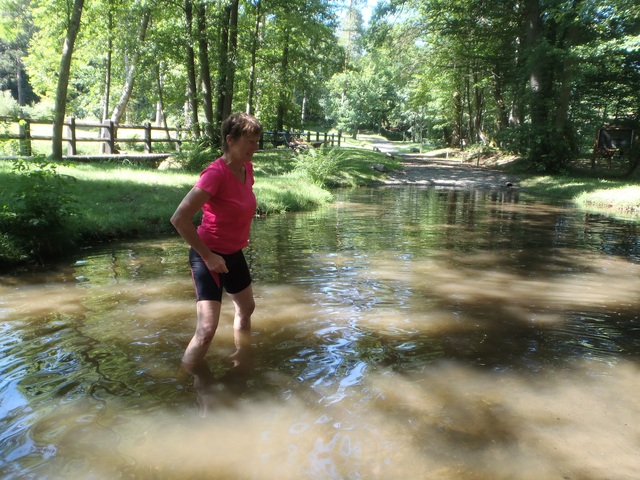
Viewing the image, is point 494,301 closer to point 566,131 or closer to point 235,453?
point 235,453

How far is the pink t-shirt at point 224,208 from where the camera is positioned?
10.5 ft

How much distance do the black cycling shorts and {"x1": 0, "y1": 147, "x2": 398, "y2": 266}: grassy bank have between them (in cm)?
471

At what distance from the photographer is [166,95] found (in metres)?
30.5

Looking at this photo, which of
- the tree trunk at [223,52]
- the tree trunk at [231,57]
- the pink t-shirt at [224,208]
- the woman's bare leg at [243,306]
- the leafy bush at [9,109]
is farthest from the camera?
the tree trunk at [231,57]

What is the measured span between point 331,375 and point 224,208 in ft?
4.93

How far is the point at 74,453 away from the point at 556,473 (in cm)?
260

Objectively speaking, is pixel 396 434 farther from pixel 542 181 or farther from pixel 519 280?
pixel 542 181

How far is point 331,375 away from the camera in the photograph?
3811 millimetres

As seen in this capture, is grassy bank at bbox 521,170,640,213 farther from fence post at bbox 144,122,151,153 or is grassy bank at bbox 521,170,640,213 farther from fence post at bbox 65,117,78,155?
fence post at bbox 65,117,78,155

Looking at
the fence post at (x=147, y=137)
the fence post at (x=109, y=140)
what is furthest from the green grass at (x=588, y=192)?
the fence post at (x=109, y=140)

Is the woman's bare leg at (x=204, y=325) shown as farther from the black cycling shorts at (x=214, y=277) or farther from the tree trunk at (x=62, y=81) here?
the tree trunk at (x=62, y=81)

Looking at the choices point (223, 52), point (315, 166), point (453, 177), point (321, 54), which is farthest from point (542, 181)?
point (223, 52)

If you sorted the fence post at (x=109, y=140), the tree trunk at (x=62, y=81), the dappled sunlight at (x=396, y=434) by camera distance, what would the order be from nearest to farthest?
1. the dappled sunlight at (x=396, y=434)
2. the tree trunk at (x=62, y=81)
3. the fence post at (x=109, y=140)

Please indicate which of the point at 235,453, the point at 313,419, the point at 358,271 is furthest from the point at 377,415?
the point at 358,271
